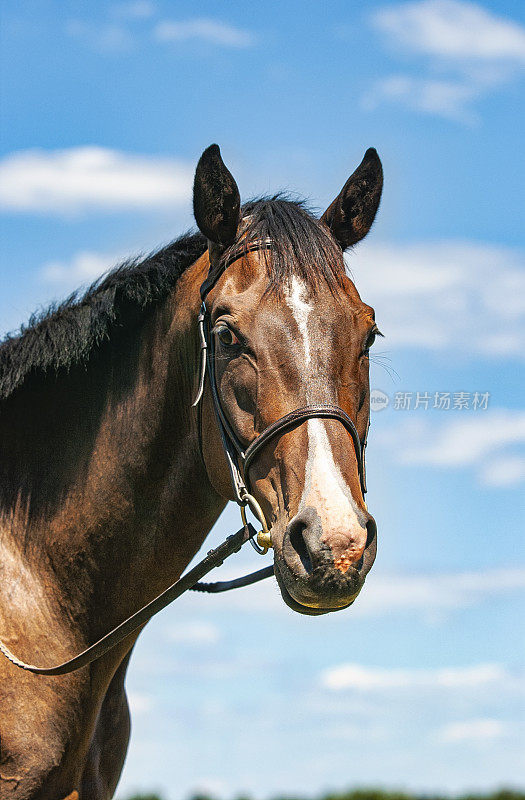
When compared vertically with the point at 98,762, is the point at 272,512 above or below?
above

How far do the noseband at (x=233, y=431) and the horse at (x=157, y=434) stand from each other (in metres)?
0.02

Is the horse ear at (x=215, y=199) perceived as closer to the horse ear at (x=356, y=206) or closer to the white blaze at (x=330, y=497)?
the horse ear at (x=356, y=206)

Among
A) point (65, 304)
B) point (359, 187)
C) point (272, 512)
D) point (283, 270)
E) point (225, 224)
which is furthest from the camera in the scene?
point (65, 304)

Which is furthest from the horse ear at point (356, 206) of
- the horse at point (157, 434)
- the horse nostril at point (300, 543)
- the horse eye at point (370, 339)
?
the horse nostril at point (300, 543)

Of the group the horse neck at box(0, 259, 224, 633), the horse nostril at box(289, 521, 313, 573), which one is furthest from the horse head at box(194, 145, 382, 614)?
the horse neck at box(0, 259, 224, 633)

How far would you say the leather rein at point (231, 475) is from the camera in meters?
4.29

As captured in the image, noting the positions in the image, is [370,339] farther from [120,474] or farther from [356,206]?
[120,474]

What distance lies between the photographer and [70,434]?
5.43 meters

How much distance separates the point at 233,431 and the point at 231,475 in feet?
0.72

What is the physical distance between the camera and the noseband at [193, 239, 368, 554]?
425cm

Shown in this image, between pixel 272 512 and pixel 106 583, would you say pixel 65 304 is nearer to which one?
pixel 106 583

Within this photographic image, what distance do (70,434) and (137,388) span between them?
1.67 feet

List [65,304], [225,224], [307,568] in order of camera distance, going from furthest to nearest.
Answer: [65,304] → [225,224] → [307,568]

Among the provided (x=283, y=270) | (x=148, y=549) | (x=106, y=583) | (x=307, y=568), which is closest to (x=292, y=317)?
(x=283, y=270)
